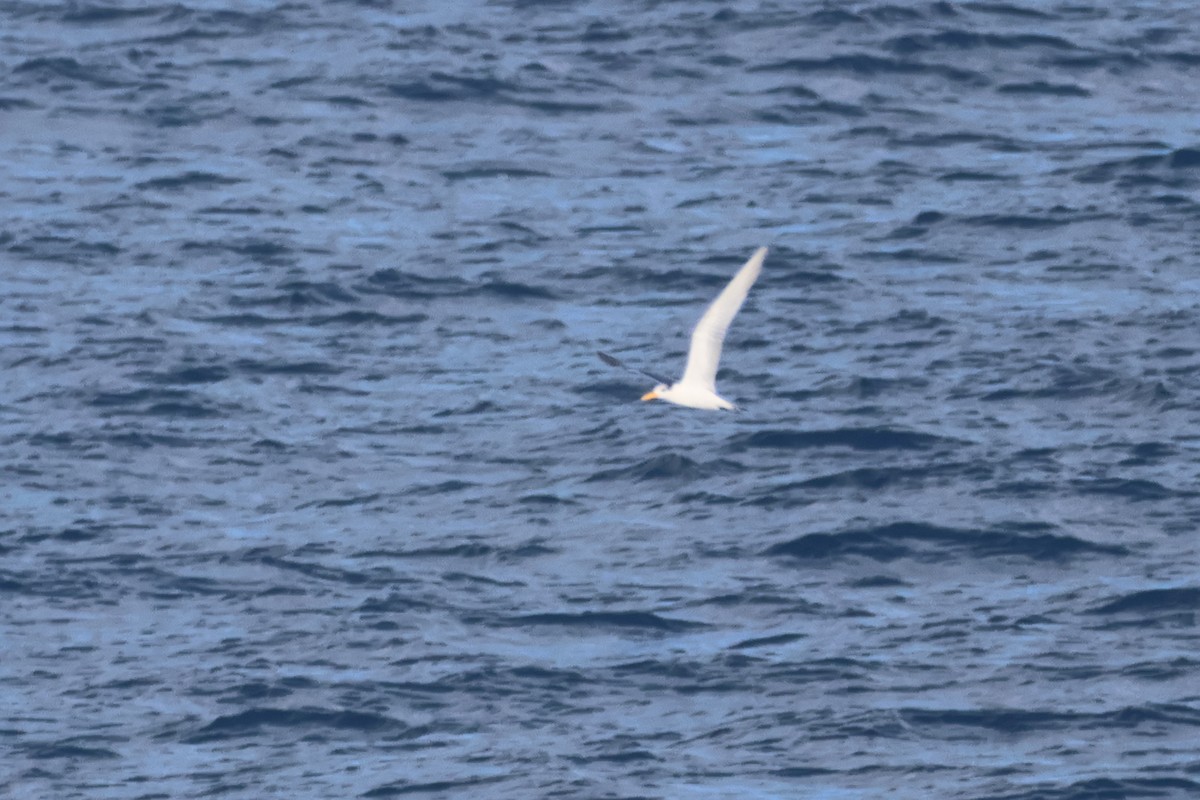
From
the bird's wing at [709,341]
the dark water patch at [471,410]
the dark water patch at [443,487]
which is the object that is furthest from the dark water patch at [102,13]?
the bird's wing at [709,341]

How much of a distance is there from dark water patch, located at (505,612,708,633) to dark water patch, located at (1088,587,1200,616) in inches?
144

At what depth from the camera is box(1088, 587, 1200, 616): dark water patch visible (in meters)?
22.6

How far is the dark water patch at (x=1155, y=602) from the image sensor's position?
22609 mm

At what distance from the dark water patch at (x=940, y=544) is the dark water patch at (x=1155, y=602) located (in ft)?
2.87

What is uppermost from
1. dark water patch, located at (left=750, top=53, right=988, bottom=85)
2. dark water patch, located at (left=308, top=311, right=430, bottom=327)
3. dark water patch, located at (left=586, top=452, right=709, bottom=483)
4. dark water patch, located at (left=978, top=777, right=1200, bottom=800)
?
dark water patch, located at (left=750, top=53, right=988, bottom=85)

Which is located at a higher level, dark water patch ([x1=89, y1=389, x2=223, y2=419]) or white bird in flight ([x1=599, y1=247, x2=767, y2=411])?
white bird in flight ([x1=599, y1=247, x2=767, y2=411])

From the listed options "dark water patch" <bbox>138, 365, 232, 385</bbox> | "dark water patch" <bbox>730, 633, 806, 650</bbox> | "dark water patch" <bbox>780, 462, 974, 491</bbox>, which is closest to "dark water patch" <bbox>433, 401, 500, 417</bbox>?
"dark water patch" <bbox>138, 365, 232, 385</bbox>

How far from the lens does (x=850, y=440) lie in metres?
25.8

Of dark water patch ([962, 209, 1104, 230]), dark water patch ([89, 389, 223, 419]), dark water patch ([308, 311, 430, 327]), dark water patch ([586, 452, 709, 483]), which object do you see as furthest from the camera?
dark water patch ([962, 209, 1104, 230])

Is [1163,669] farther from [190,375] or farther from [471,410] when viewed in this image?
[190,375]

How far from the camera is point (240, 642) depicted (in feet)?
74.6

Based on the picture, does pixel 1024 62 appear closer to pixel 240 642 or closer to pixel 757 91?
pixel 757 91

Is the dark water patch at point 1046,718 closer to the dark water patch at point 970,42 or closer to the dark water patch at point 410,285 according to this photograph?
the dark water patch at point 410,285

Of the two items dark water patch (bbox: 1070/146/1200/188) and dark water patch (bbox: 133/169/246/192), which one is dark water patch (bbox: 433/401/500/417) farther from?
dark water patch (bbox: 1070/146/1200/188)
